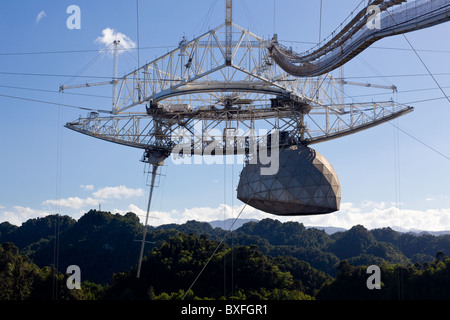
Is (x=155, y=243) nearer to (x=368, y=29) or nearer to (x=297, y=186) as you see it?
(x=297, y=186)

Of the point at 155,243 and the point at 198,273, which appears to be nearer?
the point at 198,273

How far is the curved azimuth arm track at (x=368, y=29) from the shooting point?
23797 mm

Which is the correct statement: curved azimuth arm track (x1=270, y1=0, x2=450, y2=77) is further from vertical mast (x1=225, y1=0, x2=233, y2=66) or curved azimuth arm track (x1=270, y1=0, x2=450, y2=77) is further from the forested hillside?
the forested hillside

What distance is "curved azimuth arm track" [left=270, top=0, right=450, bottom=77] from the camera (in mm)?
23797

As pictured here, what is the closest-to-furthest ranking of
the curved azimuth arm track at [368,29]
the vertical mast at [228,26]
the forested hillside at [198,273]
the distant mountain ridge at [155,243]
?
the curved azimuth arm track at [368,29] → the vertical mast at [228,26] → the forested hillside at [198,273] → the distant mountain ridge at [155,243]

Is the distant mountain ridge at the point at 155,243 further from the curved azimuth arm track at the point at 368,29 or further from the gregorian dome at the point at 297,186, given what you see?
the curved azimuth arm track at the point at 368,29

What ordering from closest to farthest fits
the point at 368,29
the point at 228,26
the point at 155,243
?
1. the point at 368,29
2. the point at 228,26
3. the point at 155,243

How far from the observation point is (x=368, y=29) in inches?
1117

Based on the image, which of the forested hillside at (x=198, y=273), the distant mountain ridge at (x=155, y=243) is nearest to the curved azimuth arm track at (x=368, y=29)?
the forested hillside at (x=198, y=273)

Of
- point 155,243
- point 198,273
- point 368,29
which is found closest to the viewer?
point 368,29

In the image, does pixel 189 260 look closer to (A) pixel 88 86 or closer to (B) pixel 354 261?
(A) pixel 88 86

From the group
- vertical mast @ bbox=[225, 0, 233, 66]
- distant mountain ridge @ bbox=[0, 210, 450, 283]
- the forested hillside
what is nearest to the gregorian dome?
the forested hillside

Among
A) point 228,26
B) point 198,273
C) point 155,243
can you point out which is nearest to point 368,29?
point 228,26
